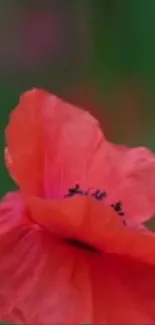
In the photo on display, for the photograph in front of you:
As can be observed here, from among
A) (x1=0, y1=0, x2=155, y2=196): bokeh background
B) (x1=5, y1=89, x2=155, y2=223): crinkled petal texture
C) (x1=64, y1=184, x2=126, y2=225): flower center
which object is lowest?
(x1=64, y1=184, x2=126, y2=225): flower center

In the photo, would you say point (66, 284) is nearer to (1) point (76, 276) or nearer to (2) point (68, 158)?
(1) point (76, 276)

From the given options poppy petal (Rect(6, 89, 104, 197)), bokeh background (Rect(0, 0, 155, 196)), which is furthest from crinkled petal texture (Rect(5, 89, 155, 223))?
bokeh background (Rect(0, 0, 155, 196))

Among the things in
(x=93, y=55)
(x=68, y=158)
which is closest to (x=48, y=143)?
(x=68, y=158)

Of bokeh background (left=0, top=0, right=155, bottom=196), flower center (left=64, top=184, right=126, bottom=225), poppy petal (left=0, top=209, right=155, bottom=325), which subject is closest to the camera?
poppy petal (left=0, top=209, right=155, bottom=325)

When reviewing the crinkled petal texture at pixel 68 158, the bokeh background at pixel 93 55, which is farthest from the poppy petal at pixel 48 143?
the bokeh background at pixel 93 55

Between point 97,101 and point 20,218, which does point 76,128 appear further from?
point 97,101

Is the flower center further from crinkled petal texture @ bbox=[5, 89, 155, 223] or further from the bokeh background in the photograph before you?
the bokeh background

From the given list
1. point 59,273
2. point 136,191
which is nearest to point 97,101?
point 136,191

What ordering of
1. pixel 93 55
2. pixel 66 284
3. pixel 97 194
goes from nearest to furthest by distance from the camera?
1. pixel 66 284
2. pixel 97 194
3. pixel 93 55
